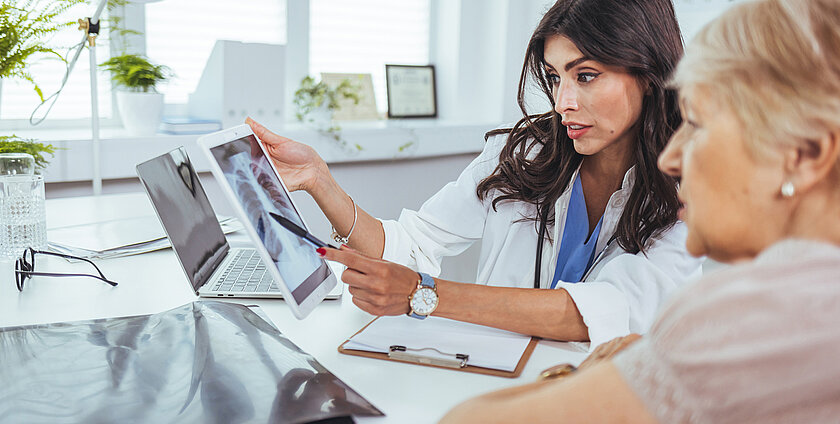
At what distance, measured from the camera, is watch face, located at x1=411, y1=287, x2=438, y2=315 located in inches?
42.7

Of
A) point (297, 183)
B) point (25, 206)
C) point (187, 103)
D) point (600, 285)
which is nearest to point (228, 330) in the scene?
point (297, 183)

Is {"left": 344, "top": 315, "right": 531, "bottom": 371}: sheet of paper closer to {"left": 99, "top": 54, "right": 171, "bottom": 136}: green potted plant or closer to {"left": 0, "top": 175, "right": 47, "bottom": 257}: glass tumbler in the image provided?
{"left": 0, "top": 175, "right": 47, "bottom": 257}: glass tumbler

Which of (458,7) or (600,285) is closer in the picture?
(600,285)

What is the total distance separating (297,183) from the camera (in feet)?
4.58

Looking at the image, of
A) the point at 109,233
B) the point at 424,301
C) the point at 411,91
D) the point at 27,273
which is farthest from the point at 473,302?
the point at 411,91

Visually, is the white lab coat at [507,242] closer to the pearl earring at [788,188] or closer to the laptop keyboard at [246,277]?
the laptop keyboard at [246,277]

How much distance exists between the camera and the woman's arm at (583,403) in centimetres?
53

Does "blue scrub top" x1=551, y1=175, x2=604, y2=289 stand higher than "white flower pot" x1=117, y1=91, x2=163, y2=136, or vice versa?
"white flower pot" x1=117, y1=91, x2=163, y2=136

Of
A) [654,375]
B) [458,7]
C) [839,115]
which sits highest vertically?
[458,7]

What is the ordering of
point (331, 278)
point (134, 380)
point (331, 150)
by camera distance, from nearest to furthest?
point (134, 380), point (331, 278), point (331, 150)

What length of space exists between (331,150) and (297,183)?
1.30 m

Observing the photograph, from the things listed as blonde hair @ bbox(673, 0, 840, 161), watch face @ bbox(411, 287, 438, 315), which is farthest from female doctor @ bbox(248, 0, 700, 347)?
blonde hair @ bbox(673, 0, 840, 161)

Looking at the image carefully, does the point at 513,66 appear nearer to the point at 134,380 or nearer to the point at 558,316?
the point at 558,316

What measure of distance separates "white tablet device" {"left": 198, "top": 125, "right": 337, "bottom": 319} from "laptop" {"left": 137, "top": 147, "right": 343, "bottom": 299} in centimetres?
7
